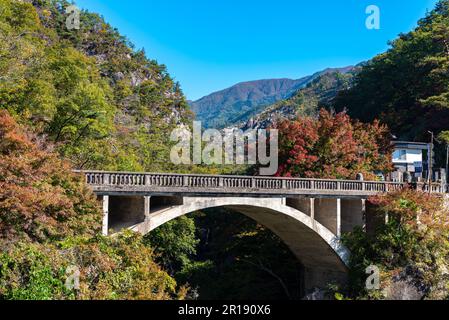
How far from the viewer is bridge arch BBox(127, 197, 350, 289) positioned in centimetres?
1938

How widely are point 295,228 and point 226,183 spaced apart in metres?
6.92

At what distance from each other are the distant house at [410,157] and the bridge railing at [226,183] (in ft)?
→ 47.4

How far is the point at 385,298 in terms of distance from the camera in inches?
928

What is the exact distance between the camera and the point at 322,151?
30938 millimetres

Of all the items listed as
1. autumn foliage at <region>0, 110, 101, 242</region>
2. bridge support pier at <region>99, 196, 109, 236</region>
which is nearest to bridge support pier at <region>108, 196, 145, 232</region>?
bridge support pier at <region>99, 196, 109, 236</region>

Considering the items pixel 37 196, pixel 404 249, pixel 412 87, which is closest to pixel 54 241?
pixel 37 196

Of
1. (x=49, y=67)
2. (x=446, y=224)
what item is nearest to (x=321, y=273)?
(x=446, y=224)

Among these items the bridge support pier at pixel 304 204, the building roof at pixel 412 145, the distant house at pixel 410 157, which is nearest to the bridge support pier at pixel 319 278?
the bridge support pier at pixel 304 204

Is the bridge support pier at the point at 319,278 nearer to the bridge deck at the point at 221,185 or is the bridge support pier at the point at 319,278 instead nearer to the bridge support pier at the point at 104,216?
the bridge deck at the point at 221,185

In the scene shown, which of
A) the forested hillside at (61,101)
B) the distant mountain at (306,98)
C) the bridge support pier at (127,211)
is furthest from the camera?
the distant mountain at (306,98)

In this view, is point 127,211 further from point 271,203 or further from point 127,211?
point 271,203

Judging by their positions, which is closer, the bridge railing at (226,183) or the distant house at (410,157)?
the bridge railing at (226,183)

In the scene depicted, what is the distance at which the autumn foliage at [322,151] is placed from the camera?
29828 millimetres
